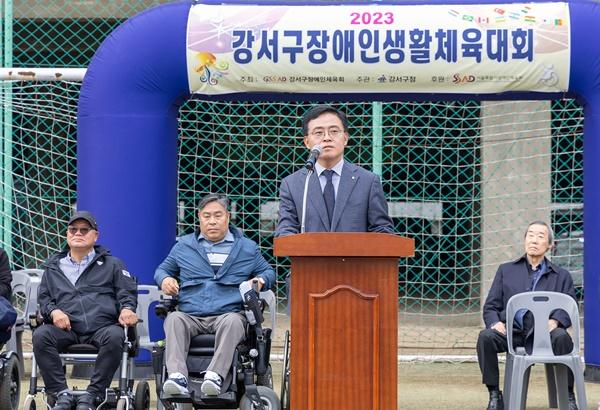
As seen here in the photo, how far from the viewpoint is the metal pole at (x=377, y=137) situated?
32.7 ft

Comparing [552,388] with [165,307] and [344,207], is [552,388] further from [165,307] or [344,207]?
[165,307]

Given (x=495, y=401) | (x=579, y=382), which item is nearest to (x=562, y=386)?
(x=579, y=382)

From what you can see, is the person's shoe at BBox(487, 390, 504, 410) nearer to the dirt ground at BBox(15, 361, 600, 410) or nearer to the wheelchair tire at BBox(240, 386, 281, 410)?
the dirt ground at BBox(15, 361, 600, 410)

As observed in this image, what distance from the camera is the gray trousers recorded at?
6125mm

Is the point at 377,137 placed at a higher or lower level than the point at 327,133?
higher

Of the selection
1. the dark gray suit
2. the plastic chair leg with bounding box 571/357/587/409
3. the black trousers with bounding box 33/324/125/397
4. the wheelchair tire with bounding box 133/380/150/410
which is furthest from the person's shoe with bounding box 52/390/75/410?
the plastic chair leg with bounding box 571/357/587/409

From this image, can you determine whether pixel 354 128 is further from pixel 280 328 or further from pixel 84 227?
pixel 84 227

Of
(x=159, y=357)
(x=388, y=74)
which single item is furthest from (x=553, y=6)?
(x=159, y=357)

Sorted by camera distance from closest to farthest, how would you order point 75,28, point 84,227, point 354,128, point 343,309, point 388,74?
point 343,309
point 84,227
point 388,74
point 354,128
point 75,28

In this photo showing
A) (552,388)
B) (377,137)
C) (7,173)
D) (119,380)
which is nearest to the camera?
(119,380)

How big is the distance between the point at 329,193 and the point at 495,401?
1.69 metres

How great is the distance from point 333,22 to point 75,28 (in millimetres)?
4372

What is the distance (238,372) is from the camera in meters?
6.21

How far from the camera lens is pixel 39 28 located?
11.1 metres
